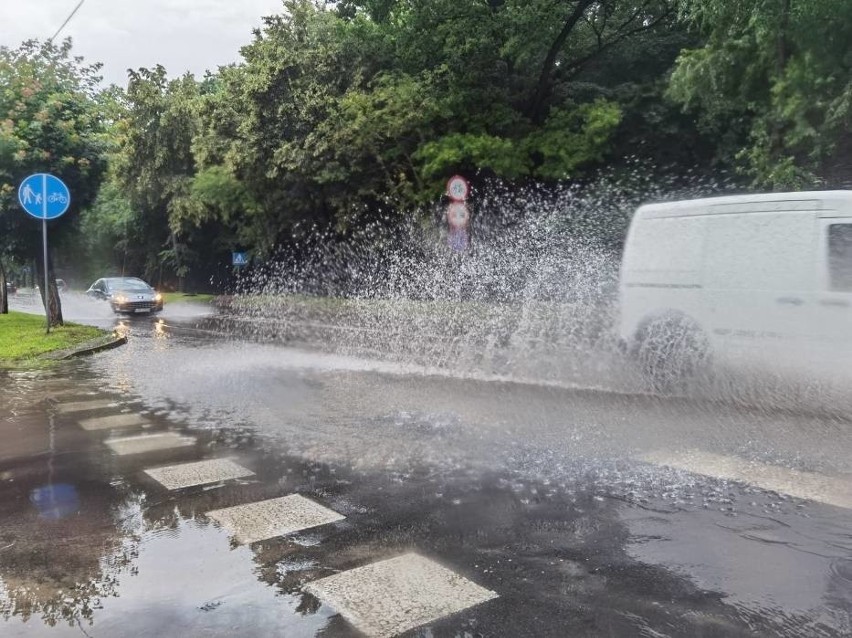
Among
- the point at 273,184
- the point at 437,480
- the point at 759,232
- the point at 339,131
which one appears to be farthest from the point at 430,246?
the point at 437,480

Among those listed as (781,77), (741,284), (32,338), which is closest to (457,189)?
(781,77)

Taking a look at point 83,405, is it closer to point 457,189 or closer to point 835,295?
point 835,295

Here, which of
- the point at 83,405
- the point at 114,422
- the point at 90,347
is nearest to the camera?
the point at 114,422

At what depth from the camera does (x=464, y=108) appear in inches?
807

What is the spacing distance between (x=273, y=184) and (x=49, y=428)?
20.1 meters

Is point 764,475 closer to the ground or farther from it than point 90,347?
closer to the ground

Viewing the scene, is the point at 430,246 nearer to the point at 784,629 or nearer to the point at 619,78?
the point at 619,78

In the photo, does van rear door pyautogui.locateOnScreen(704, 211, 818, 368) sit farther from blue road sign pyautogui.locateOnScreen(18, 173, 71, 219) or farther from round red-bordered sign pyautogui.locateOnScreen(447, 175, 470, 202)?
blue road sign pyautogui.locateOnScreen(18, 173, 71, 219)

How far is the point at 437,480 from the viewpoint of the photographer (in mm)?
4852

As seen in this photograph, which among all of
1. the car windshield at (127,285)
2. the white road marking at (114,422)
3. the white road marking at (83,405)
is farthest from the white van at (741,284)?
the car windshield at (127,285)

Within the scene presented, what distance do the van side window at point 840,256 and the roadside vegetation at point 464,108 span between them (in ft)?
24.3

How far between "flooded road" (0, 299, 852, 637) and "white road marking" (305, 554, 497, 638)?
0.04 ft

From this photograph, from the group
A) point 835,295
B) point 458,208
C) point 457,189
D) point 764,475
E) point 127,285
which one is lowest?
point 764,475

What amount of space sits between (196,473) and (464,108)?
675 inches
